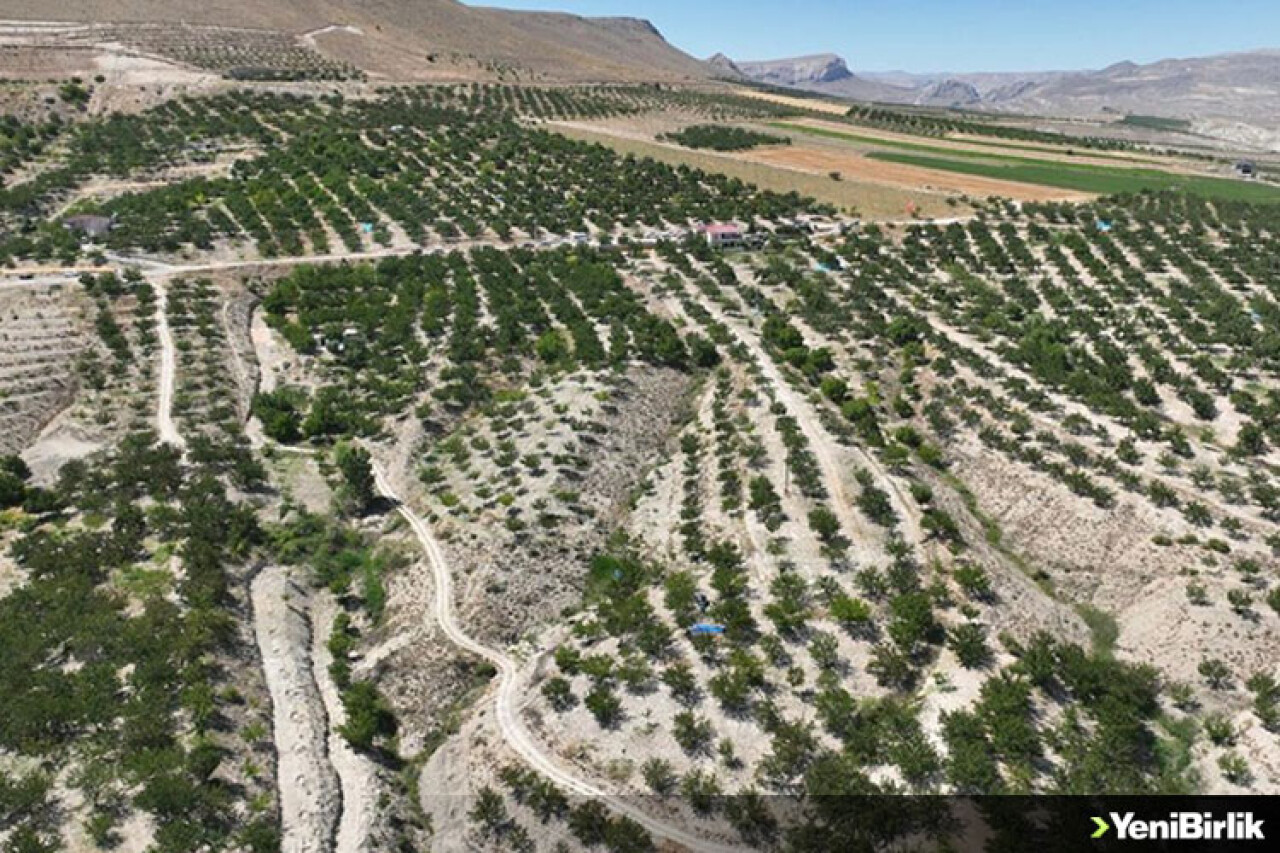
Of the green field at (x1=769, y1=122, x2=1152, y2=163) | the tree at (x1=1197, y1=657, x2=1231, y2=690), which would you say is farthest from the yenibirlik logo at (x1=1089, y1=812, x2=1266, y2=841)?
the green field at (x1=769, y1=122, x2=1152, y2=163)

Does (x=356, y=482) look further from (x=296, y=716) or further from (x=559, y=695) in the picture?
(x=559, y=695)

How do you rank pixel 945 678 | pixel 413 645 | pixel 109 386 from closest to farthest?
pixel 945 678 → pixel 413 645 → pixel 109 386

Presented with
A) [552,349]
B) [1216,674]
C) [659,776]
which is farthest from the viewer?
[552,349]

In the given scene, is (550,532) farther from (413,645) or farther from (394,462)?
(394,462)

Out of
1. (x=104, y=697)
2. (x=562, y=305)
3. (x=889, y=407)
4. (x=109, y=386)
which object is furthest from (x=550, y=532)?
(x=109, y=386)

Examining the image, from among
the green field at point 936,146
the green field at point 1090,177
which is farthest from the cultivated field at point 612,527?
the green field at point 936,146

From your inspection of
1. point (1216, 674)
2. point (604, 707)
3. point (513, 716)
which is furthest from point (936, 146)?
point (513, 716)
